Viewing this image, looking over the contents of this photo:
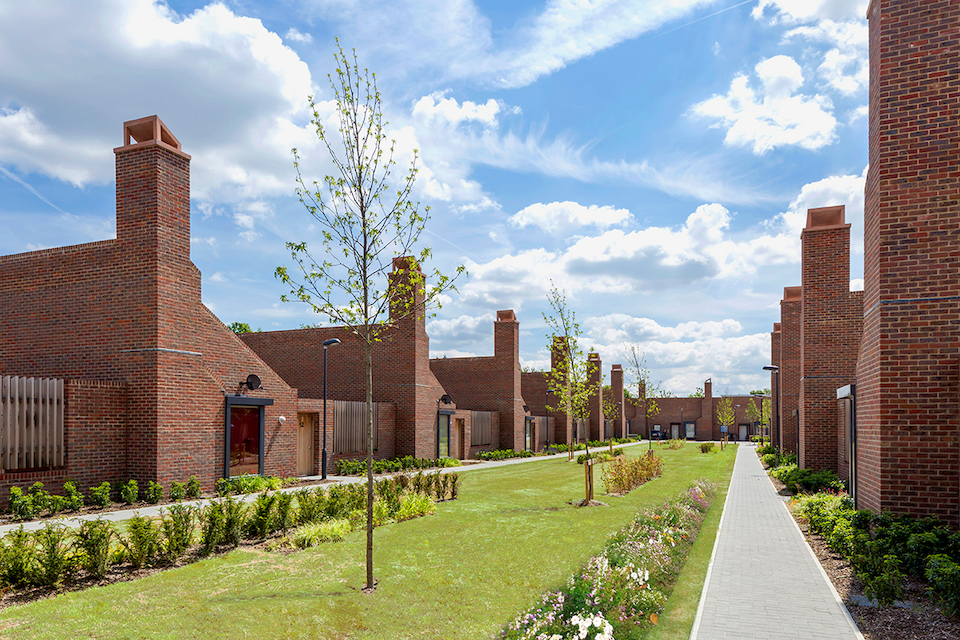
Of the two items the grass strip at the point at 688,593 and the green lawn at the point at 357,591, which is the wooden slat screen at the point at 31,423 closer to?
the green lawn at the point at 357,591

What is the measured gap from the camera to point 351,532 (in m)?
11.2

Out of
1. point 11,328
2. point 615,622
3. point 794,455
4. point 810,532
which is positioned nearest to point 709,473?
point 794,455

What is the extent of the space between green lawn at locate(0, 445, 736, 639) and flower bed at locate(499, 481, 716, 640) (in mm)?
324

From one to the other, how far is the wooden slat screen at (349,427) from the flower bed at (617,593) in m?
16.8

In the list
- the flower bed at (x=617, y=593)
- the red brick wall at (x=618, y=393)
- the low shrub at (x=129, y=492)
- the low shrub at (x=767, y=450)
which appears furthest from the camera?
the red brick wall at (x=618, y=393)

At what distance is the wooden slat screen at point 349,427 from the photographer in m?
24.8

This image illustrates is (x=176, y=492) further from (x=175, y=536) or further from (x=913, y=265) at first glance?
(x=913, y=265)

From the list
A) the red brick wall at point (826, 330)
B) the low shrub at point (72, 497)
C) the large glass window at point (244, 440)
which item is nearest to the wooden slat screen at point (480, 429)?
the large glass window at point (244, 440)

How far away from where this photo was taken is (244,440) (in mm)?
19219

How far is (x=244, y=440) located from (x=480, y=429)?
18144 mm

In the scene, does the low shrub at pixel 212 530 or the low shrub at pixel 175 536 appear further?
the low shrub at pixel 212 530

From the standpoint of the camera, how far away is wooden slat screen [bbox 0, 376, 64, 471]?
1351 centimetres

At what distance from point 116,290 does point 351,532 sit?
10015mm

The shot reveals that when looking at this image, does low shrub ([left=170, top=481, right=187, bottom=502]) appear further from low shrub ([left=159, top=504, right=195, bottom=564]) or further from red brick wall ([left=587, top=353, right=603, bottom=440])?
red brick wall ([left=587, top=353, right=603, bottom=440])
